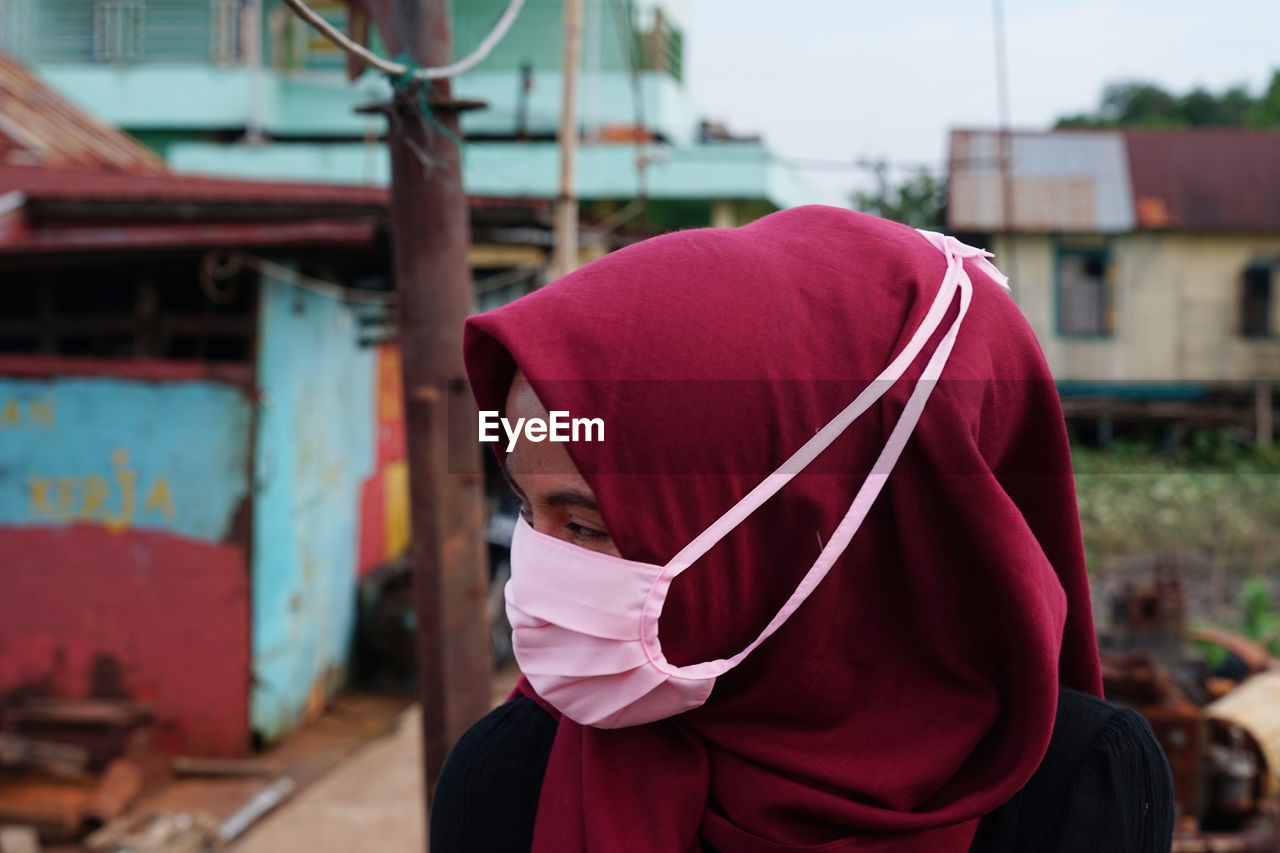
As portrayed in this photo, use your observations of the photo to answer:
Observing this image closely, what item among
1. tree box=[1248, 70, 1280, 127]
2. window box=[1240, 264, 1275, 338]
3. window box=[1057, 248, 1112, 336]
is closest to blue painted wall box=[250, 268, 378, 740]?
tree box=[1248, 70, 1280, 127]

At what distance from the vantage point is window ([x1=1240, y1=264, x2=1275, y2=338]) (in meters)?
15.7

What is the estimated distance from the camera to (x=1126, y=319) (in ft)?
51.3

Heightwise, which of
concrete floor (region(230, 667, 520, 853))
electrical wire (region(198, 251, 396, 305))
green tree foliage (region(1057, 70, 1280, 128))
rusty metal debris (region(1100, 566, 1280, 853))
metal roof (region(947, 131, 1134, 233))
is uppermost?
green tree foliage (region(1057, 70, 1280, 128))

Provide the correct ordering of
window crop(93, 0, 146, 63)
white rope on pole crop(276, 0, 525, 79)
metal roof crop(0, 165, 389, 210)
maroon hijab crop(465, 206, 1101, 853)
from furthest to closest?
window crop(93, 0, 146, 63) → metal roof crop(0, 165, 389, 210) → white rope on pole crop(276, 0, 525, 79) → maroon hijab crop(465, 206, 1101, 853)

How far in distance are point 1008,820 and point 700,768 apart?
1.07 ft

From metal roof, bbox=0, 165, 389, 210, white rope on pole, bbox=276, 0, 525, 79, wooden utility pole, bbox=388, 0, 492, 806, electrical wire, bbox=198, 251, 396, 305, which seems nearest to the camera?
white rope on pole, bbox=276, 0, 525, 79

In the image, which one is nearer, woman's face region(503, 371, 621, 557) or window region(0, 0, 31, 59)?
woman's face region(503, 371, 621, 557)

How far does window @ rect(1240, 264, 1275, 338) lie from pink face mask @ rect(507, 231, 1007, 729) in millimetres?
16540

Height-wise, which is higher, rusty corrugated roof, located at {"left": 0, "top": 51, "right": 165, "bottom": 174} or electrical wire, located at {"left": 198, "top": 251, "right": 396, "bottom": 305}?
rusty corrugated roof, located at {"left": 0, "top": 51, "right": 165, "bottom": 174}

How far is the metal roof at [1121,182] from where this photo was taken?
50.1 ft

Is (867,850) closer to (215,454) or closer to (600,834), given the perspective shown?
(600,834)

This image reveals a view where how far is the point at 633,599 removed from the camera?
1.13m

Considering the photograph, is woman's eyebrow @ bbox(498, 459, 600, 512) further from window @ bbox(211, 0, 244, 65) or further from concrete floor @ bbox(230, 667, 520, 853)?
window @ bbox(211, 0, 244, 65)

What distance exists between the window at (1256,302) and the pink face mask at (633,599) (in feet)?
54.3
